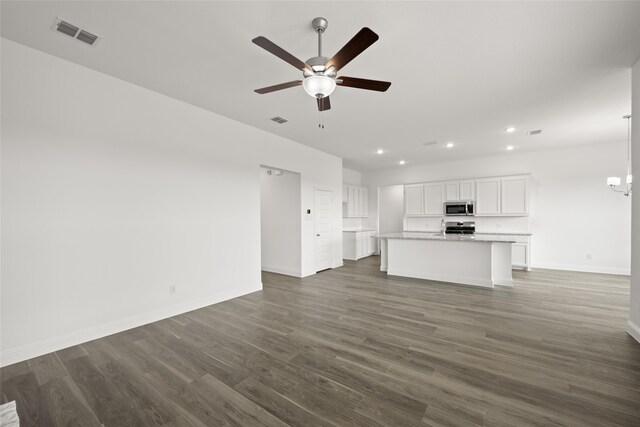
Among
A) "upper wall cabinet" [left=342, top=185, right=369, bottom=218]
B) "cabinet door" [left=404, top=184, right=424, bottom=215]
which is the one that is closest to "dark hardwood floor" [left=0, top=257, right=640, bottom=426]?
"cabinet door" [left=404, top=184, right=424, bottom=215]

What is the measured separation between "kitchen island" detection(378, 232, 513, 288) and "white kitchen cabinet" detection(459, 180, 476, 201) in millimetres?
2230

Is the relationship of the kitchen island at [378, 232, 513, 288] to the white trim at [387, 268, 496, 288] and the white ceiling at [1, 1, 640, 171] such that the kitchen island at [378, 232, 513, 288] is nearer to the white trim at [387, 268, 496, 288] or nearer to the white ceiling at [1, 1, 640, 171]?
the white trim at [387, 268, 496, 288]

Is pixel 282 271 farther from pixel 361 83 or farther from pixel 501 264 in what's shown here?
pixel 361 83

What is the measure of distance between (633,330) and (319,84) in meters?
4.18

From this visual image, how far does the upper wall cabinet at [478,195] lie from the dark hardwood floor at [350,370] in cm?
321

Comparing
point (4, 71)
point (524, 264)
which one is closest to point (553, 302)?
point (524, 264)

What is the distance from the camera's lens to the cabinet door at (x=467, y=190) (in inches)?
285

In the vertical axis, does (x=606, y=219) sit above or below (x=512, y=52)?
below

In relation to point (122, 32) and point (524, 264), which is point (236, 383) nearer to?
point (122, 32)

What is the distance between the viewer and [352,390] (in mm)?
2055

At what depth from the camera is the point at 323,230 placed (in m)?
6.49

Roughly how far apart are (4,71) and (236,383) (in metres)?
3.52

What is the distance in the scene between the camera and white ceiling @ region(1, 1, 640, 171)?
212 cm

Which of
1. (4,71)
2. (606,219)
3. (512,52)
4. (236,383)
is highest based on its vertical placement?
(512,52)
